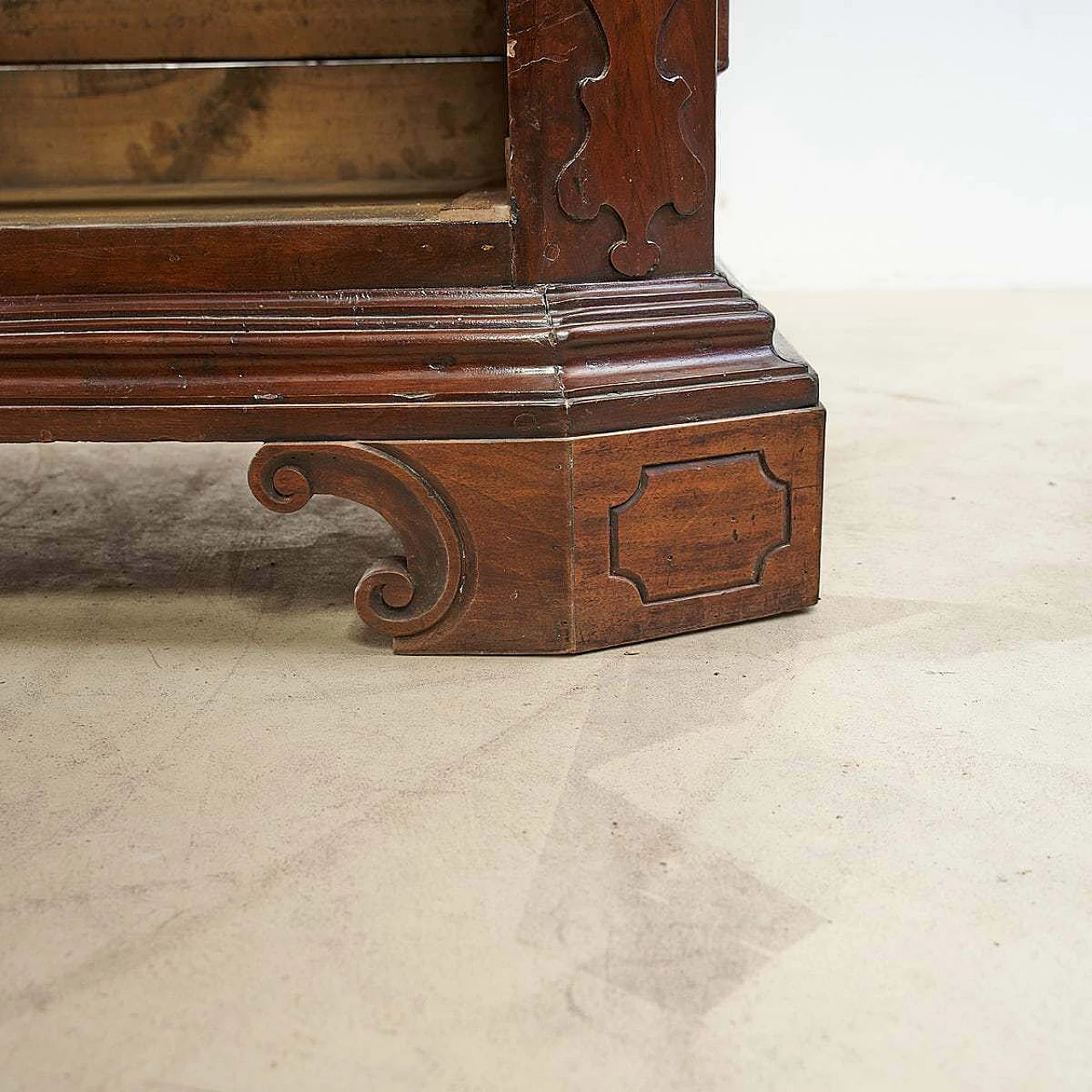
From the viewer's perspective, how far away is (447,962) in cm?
93

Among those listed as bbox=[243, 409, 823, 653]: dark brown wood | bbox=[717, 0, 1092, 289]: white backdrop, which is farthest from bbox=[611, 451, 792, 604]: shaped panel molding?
bbox=[717, 0, 1092, 289]: white backdrop

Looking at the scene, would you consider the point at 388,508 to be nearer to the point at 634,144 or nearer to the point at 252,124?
the point at 634,144

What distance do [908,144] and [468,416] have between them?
2854 mm

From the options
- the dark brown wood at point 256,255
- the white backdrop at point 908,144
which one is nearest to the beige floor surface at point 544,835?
the dark brown wood at point 256,255

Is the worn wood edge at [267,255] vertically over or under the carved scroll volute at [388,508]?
over

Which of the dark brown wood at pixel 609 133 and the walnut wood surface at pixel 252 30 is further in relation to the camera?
the walnut wood surface at pixel 252 30

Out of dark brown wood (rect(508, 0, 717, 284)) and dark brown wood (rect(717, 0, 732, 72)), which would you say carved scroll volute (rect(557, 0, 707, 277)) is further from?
dark brown wood (rect(717, 0, 732, 72))

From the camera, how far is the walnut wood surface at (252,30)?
6.84 ft

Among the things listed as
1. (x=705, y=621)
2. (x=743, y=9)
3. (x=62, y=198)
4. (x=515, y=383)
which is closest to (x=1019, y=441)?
(x=705, y=621)

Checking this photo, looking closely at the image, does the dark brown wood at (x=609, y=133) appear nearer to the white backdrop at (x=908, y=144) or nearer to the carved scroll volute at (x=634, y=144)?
the carved scroll volute at (x=634, y=144)

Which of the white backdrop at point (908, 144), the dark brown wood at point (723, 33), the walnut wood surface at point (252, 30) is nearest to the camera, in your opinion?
the dark brown wood at point (723, 33)

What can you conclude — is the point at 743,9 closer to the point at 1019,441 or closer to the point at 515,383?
the point at 1019,441

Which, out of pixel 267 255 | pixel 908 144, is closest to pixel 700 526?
pixel 267 255

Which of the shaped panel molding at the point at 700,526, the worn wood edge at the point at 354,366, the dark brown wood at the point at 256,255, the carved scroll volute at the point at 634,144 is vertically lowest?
the shaped panel molding at the point at 700,526
